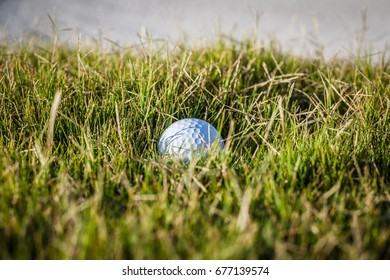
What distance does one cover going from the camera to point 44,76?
96.9 inches

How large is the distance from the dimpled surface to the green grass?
7 centimetres

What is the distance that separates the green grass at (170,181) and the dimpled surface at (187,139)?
7 cm

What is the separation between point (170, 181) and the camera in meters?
1.71

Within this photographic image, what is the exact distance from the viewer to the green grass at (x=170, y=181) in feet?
4.20

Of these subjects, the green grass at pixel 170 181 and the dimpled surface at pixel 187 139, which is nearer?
the green grass at pixel 170 181

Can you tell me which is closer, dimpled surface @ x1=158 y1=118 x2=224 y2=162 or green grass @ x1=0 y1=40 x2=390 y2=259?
green grass @ x1=0 y1=40 x2=390 y2=259

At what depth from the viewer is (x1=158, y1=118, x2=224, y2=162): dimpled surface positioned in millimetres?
1908

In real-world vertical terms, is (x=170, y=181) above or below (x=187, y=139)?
below

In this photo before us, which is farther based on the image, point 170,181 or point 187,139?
point 187,139

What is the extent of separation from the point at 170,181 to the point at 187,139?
316mm

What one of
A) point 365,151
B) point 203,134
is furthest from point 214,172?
point 365,151

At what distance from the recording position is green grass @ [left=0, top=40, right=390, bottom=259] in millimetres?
1280
